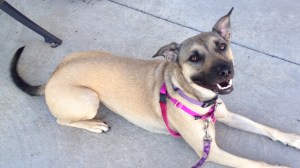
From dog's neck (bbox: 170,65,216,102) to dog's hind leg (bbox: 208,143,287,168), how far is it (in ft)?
1.64

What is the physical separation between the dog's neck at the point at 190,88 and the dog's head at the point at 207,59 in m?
0.05

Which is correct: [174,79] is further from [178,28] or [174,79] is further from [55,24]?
[55,24]

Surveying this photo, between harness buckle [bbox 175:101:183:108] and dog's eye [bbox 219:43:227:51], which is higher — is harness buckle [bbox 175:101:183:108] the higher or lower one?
the lower one

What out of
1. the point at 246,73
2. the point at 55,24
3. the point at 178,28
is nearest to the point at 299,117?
the point at 246,73

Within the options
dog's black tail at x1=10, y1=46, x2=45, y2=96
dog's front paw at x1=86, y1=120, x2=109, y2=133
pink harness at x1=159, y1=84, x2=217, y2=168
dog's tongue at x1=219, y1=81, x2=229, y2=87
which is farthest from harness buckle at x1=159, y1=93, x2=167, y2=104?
dog's black tail at x1=10, y1=46, x2=45, y2=96

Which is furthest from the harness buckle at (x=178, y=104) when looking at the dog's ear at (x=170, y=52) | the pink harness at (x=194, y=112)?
the dog's ear at (x=170, y=52)

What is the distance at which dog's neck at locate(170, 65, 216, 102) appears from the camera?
3342mm

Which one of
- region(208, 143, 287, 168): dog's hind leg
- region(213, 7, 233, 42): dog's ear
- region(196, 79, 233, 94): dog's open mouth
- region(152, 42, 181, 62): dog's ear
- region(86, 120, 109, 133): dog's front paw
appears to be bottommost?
region(86, 120, 109, 133): dog's front paw

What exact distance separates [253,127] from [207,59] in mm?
1074

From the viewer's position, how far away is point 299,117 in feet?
13.2

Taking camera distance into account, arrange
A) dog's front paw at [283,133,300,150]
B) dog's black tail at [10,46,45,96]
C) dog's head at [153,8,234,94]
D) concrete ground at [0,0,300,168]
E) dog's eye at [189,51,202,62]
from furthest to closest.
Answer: dog's black tail at [10,46,45,96] → concrete ground at [0,0,300,168] → dog's front paw at [283,133,300,150] → dog's eye at [189,51,202,62] → dog's head at [153,8,234,94]

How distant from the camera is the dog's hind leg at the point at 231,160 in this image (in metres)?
3.55

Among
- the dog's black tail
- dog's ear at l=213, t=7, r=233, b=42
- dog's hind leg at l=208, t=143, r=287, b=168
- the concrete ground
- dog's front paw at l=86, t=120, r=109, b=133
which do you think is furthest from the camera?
the dog's black tail

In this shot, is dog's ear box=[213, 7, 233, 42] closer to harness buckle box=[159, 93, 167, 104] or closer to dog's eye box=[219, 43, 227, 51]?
dog's eye box=[219, 43, 227, 51]
